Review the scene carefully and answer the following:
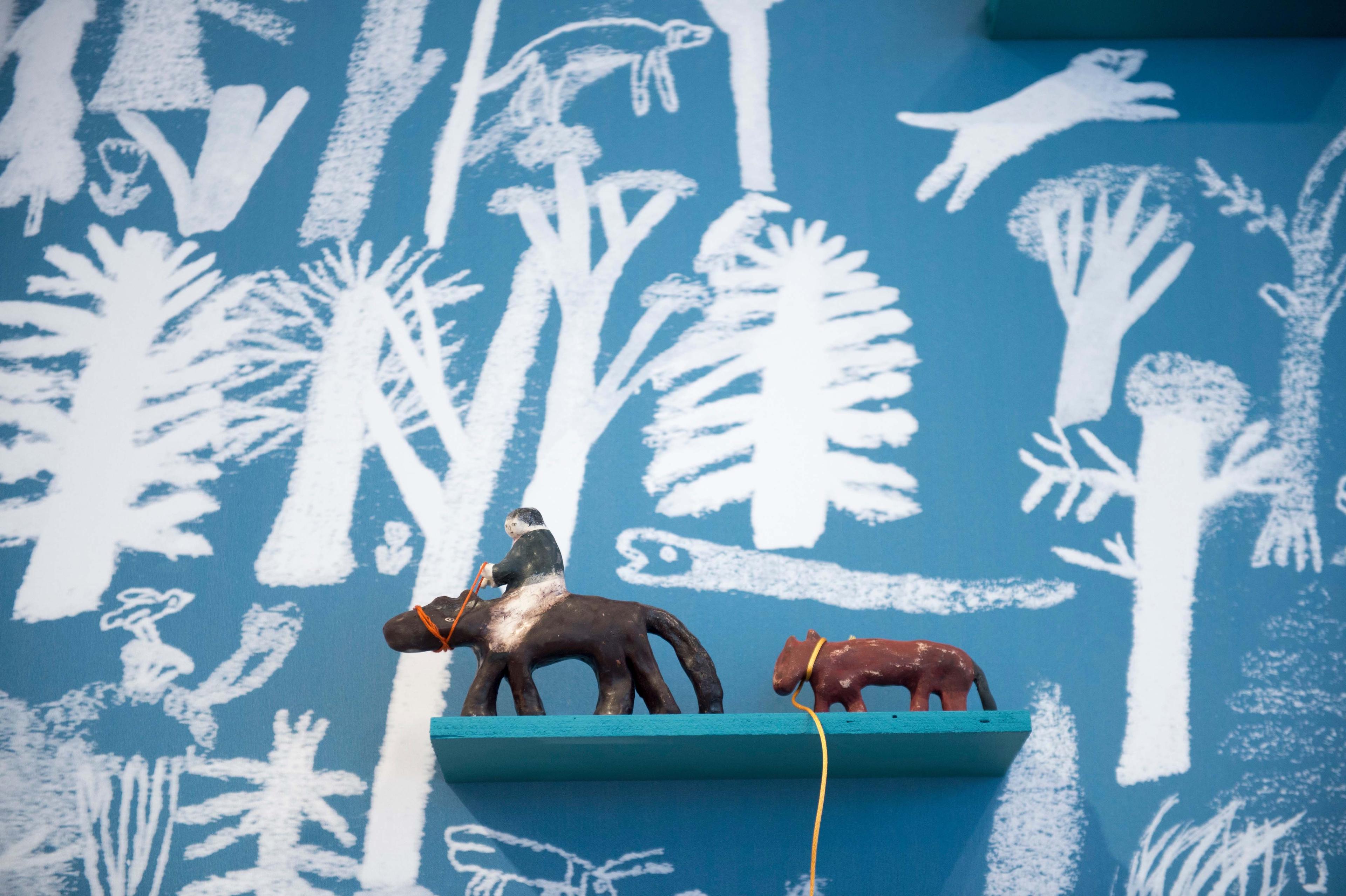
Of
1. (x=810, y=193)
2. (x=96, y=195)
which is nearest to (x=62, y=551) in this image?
(x=96, y=195)

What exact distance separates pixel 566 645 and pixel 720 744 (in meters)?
0.20

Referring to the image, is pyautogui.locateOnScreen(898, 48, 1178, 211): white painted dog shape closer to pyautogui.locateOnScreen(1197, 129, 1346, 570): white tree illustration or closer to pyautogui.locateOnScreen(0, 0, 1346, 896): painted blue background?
pyautogui.locateOnScreen(0, 0, 1346, 896): painted blue background

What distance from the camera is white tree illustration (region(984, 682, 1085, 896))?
4.34 ft

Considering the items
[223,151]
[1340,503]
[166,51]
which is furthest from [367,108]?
[1340,503]

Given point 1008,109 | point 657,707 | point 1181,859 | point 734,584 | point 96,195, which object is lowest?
point 1181,859

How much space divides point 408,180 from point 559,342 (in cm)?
36

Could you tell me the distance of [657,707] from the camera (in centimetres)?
124

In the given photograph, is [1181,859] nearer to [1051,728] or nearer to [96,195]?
[1051,728]

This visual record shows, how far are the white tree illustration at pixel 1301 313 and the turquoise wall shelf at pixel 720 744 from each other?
51cm

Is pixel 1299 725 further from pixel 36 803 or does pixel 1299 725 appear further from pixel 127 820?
pixel 36 803

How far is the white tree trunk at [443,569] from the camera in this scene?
1.33 meters

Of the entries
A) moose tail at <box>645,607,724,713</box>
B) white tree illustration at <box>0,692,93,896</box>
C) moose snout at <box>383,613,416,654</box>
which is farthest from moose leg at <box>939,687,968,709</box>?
white tree illustration at <box>0,692,93,896</box>

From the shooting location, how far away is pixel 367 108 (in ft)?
5.70

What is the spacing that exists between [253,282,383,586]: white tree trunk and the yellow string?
0.60m
